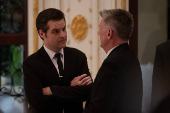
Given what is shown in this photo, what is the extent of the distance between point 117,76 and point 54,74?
2.36 feet

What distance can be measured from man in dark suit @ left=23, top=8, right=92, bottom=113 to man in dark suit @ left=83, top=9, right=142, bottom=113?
40 centimetres

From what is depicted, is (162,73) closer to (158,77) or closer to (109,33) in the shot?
(158,77)

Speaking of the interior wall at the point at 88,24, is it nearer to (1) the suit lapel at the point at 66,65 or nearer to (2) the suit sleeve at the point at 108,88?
(1) the suit lapel at the point at 66,65

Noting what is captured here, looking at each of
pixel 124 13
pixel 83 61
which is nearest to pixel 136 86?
pixel 124 13

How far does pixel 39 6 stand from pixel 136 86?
2509mm

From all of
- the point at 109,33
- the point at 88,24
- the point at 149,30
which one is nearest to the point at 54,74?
the point at 109,33

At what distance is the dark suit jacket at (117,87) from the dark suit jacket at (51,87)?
461 millimetres

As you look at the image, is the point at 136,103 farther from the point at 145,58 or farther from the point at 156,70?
the point at 145,58

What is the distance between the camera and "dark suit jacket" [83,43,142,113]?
1684 mm

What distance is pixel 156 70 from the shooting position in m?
2.01

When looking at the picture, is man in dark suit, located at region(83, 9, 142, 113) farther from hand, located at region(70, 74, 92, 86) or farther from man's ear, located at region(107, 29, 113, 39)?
hand, located at region(70, 74, 92, 86)

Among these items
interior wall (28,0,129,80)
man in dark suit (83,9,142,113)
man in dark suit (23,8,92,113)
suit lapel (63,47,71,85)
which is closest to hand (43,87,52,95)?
man in dark suit (23,8,92,113)

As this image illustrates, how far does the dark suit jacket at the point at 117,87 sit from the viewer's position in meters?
1.68

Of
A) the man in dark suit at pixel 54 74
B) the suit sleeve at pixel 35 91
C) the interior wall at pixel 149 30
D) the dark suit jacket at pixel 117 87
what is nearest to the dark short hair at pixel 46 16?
the man in dark suit at pixel 54 74
